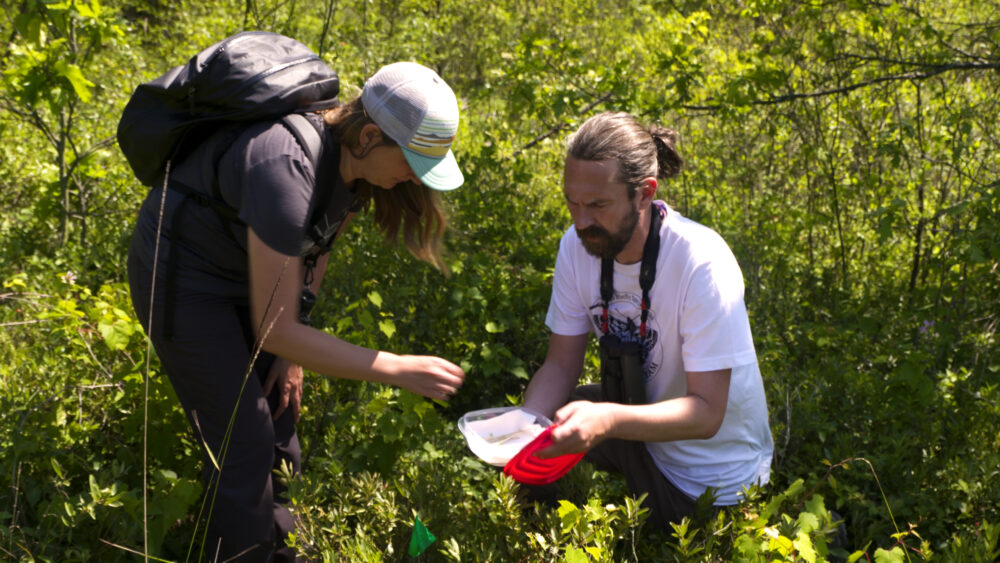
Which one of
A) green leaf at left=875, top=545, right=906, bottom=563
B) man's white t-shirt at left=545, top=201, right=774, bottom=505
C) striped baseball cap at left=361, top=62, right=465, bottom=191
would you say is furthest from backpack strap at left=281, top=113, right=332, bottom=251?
green leaf at left=875, top=545, right=906, bottom=563

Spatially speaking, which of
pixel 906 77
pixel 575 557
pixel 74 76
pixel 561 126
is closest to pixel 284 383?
pixel 575 557

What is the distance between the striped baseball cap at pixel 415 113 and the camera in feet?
6.86

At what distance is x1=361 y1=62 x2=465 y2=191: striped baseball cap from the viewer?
2.09 m

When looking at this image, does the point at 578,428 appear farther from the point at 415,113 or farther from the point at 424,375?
the point at 415,113

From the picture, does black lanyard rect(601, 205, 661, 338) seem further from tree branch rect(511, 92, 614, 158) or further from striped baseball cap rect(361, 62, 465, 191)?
tree branch rect(511, 92, 614, 158)

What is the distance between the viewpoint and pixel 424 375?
1956 millimetres

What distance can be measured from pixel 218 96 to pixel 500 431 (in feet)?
3.71

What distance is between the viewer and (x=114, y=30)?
4.39 m

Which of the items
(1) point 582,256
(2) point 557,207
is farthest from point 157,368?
(2) point 557,207

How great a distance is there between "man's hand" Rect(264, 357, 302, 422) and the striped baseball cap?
809mm

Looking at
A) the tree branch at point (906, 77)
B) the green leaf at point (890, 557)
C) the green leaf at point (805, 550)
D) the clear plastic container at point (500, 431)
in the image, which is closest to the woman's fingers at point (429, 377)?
the clear plastic container at point (500, 431)

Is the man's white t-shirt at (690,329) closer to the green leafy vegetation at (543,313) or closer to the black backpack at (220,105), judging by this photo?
the green leafy vegetation at (543,313)

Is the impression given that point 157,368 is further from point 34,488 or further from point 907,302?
point 907,302

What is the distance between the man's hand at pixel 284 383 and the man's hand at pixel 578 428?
958 millimetres
